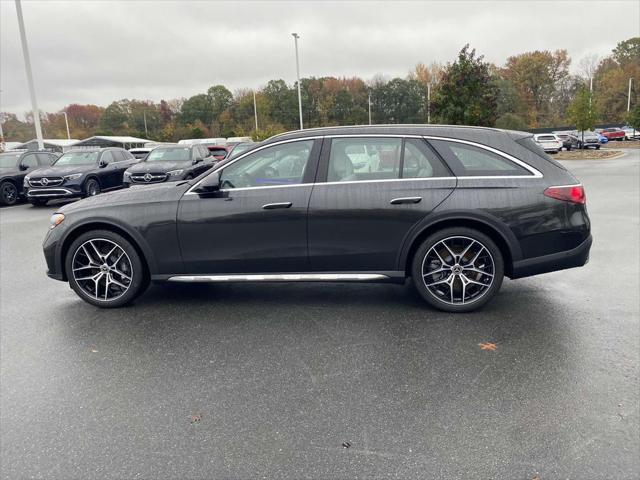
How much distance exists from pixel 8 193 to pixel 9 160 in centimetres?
136

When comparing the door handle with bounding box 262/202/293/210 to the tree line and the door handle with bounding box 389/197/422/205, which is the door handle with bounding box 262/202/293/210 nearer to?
the door handle with bounding box 389/197/422/205

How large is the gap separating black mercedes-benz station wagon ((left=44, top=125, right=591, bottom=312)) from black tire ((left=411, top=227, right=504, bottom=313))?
13 mm

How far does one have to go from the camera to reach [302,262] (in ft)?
15.4

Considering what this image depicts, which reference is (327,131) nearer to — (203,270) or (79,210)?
(203,270)

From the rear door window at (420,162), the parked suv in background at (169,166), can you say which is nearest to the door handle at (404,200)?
the rear door window at (420,162)

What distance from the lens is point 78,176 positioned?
45.9ft

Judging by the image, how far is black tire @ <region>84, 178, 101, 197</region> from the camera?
1423 cm

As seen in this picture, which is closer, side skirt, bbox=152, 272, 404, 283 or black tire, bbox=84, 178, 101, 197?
side skirt, bbox=152, 272, 404, 283

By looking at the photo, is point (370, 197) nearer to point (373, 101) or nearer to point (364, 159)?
point (364, 159)

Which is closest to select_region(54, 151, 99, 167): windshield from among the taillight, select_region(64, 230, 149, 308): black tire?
select_region(64, 230, 149, 308): black tire

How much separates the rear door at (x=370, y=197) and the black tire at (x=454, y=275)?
217 mm

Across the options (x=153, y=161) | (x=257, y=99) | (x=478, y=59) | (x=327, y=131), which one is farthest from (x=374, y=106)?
(x=327, y=131)

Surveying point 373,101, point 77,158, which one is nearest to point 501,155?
point 77,158

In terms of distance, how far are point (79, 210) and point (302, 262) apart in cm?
236
